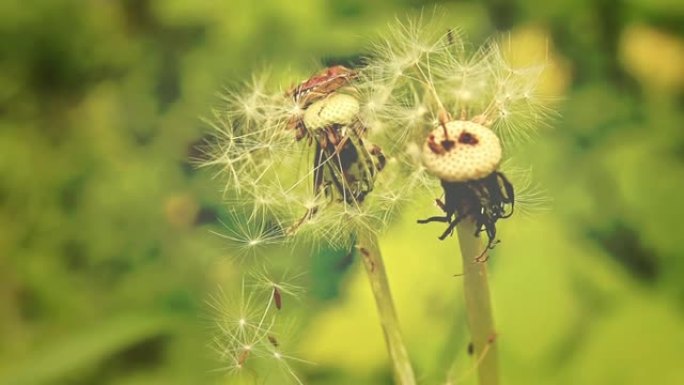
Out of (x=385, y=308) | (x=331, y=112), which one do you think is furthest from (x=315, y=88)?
(x=385, y=308)

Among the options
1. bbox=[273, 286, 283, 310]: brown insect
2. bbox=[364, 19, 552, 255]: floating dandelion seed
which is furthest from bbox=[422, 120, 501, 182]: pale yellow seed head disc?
bbox=[273, 286, 283, 310]: brown insect

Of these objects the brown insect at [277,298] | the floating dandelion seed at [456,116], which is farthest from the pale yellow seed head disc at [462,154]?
the brown insect at [277,298]

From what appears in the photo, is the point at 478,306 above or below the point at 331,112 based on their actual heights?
below

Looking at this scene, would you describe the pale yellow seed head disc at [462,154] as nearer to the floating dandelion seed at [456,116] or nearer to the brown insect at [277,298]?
the floating dandelion seed at [456,116]

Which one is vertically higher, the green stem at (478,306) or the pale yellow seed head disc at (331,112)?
the pale yellow seed head disc at (331,112)

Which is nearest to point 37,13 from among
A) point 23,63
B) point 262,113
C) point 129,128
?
point 23,63

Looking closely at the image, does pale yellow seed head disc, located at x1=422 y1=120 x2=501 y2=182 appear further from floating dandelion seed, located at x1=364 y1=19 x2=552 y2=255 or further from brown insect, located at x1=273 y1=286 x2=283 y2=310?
brown insect, located at x1=273 y1=286 x2=283 y2=310

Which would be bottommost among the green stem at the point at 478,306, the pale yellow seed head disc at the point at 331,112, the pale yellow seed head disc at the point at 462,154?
the green stem at the point at 478,306

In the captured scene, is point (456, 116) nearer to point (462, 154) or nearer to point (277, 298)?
point (462, 154)
